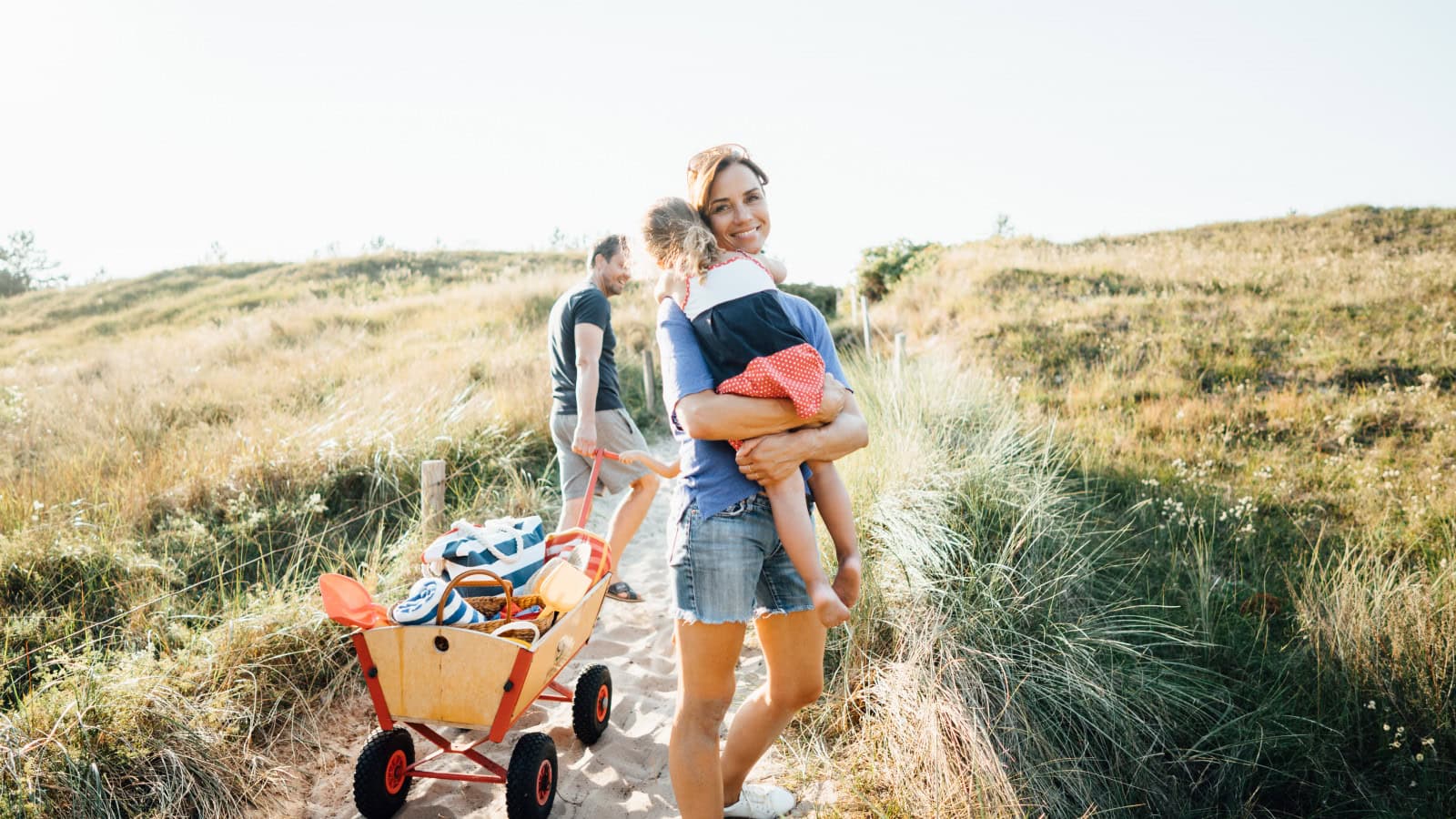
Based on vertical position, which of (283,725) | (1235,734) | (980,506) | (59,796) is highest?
(980,506)

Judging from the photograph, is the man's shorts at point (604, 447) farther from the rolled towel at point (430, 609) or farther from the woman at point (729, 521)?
the woman at point (729, 521)

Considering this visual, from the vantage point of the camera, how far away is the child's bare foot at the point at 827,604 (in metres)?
2.08

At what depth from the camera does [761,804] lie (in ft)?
9.46

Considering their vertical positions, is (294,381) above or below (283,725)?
above

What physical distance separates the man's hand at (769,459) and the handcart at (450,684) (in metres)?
1.11

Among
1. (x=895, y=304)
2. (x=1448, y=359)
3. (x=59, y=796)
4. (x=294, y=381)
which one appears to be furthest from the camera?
(x=895, y=304)

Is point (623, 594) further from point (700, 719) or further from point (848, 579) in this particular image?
point (848, 579)

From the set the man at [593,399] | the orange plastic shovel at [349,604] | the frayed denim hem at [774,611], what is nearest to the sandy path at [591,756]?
the man at [593,399]

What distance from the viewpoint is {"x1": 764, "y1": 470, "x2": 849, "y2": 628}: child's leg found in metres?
2.10

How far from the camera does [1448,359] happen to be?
8570 mm

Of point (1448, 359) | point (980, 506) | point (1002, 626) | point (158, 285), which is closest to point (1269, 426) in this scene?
point (1448, 359)

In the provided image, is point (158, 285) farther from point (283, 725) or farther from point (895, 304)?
point (283, 725)

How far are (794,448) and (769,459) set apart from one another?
9 centimetres

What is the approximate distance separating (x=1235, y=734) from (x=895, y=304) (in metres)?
13.8
